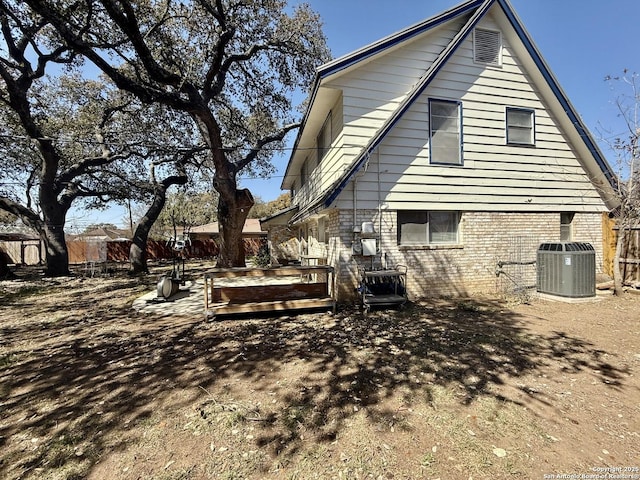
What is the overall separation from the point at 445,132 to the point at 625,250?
6.64 m

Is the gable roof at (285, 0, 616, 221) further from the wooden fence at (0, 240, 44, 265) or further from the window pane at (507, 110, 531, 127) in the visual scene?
the wooden fence at (0, 240, 44, 265)

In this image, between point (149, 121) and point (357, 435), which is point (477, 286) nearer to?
point (357, 435)

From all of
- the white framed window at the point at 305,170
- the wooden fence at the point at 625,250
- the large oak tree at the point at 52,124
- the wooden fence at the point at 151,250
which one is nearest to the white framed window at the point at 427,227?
the wooden fence at the point at 625,250

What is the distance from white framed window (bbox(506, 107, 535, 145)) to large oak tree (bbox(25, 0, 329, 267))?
8.01 metres

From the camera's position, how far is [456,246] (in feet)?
28.0

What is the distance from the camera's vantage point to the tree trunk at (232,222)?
12.0 m

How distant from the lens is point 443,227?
862cm

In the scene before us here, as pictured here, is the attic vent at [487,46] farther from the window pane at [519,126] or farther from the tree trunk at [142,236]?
the tree trunk at [142,236]

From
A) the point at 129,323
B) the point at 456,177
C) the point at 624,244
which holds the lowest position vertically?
the point at 129,323

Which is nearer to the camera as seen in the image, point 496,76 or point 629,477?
point 629,477

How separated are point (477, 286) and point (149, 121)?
16.1m

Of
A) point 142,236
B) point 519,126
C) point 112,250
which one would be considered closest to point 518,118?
point 519,126

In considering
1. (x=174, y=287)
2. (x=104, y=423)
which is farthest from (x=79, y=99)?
(x=104, y=423)

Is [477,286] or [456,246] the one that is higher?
[456,246]
